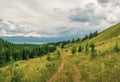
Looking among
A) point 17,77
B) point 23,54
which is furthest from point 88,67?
point 23,54

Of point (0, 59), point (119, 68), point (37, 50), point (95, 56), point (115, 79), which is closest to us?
point (115, 79)

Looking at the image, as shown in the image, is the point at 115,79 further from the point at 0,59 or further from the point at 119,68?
the point at 0,59

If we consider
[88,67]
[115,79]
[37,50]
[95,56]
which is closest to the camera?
[115,79]

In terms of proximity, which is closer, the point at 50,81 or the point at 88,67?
the point at 50,81

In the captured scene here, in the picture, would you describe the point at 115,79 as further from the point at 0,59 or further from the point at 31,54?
the point at 31,54

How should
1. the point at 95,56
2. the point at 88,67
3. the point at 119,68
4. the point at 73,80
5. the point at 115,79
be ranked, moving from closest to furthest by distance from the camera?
the point at 115,79
the point at 73,80
the point at 119,68
the point at 88,67
the point at 95,56

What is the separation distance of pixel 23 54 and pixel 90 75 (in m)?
113

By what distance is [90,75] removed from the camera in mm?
44312

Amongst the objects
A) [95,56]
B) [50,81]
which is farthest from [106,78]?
[95,56]

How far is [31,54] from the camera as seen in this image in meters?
156

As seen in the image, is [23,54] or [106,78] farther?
[23,54]

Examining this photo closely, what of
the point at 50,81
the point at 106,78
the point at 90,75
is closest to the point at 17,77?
the point at 50,81

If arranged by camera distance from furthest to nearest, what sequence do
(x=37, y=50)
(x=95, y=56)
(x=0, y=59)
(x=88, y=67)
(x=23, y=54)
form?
(x=37, y=50), (x=23, y=54), (x=0, y=59), (x=95, y=56), (x=88, y=67)

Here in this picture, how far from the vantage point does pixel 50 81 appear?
4422 cm
